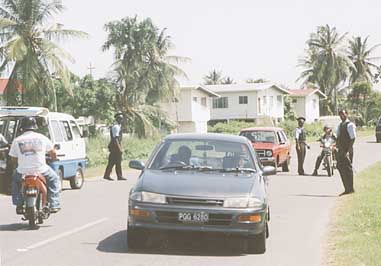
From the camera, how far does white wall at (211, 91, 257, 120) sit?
278 feet

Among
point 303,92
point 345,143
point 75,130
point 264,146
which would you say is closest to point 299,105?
point 303,92

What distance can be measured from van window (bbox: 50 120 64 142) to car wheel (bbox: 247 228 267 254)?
1048cm

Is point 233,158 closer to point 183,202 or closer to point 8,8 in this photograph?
point 183,202

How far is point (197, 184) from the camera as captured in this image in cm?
1035

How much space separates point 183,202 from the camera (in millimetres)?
10070

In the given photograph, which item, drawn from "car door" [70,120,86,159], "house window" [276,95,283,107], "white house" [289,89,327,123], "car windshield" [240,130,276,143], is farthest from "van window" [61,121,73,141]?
"white house" [289,89,327,123]

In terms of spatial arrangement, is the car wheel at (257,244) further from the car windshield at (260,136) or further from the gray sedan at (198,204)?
the car windshield at (260,136)

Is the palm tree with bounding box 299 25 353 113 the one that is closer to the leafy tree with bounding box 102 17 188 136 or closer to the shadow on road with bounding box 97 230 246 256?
the leafy tree with bounding box 102 17 188 136

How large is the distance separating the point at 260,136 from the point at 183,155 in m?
17.3

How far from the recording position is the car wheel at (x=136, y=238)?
1036 centimetres

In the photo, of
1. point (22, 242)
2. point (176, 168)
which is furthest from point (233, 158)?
point (22, 242)

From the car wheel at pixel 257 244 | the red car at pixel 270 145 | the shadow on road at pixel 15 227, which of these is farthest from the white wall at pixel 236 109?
the car wheel at pixel 257 244

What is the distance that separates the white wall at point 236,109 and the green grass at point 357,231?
211 ft

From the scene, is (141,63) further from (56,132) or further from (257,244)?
(257,244)
